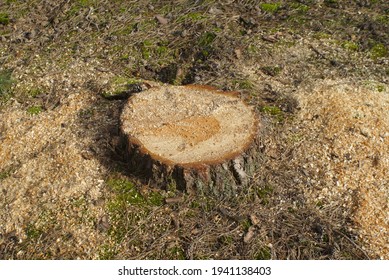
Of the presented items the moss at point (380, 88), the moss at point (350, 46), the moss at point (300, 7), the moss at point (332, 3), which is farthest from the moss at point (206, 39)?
the moss at point (380, 88)

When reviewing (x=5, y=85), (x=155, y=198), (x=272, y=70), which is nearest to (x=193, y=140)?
(x=155, y=198)

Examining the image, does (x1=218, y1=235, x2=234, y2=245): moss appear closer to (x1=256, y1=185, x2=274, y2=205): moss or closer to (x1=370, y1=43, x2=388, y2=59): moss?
(x1=256, y1=185, x2=274, y2=205): moss

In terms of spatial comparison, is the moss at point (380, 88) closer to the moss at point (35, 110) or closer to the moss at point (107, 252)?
the moss at point (107, 252)

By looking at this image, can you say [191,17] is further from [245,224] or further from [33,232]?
[33,232]

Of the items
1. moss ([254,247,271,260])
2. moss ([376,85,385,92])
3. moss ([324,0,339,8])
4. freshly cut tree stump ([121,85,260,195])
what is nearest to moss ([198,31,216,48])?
freshly cut tree stump ([121,85,260,195])
